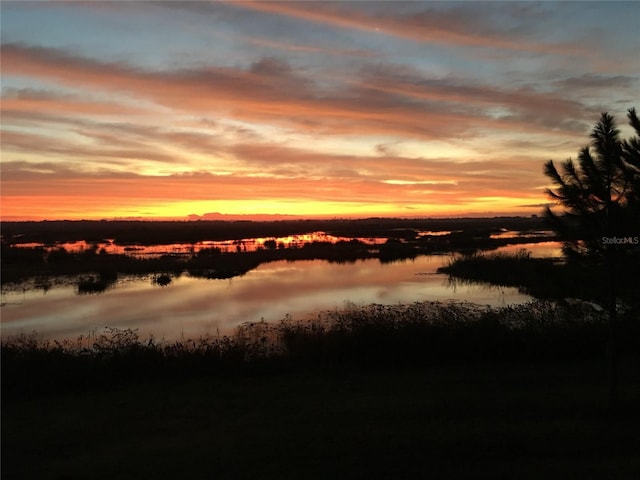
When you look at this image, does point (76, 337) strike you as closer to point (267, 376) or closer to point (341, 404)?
point (267, 376)

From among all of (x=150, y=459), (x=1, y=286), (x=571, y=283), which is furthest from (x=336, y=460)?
(x=1, y=286)

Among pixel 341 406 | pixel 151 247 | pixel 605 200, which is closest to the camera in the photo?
pixel 605 200

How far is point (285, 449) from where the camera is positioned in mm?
7484

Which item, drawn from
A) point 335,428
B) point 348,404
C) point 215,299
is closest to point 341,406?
point 348,404

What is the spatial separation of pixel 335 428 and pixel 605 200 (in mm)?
5828

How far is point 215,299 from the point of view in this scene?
2628cm

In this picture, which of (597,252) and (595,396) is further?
(595,396)

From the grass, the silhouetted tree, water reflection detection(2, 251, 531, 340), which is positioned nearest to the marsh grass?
the grass

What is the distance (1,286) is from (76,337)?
13.6m

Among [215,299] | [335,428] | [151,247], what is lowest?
[215,299]

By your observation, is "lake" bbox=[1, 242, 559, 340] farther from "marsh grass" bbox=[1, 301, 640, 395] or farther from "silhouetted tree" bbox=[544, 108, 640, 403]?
"silhouetted tree" bbox=[544, 108, 640, 403]

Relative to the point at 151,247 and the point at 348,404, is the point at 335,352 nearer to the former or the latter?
the point at 348,404

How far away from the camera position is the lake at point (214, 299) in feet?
65.8

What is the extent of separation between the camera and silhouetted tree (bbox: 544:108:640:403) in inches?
323
